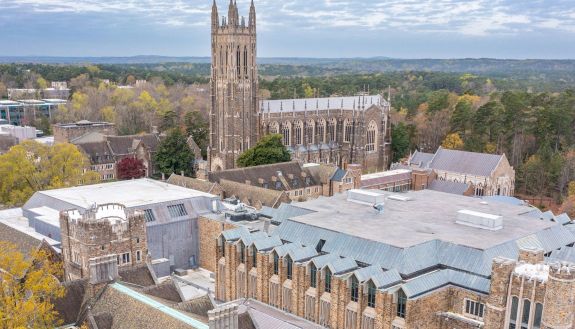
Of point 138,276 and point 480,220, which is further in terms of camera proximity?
point 480,220

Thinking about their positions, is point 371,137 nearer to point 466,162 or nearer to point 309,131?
point 309,131

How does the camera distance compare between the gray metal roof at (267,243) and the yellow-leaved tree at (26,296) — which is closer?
the yellow-leaved tree at (26,296)

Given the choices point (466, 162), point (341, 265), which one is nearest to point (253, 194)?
point (341, 265)

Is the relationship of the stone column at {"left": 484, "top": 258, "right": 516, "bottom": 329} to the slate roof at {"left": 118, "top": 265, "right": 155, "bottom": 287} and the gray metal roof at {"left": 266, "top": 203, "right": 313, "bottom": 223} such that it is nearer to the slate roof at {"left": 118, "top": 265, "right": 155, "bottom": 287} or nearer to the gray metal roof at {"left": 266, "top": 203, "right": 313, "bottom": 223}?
the gray metal roof at {"left": 266, "top": 203, "right": 313, "bottom": 223}

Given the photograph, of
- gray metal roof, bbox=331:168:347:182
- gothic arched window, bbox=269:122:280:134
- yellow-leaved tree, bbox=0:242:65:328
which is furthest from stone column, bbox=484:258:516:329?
gothic arched window, bbox=269:122:280:134

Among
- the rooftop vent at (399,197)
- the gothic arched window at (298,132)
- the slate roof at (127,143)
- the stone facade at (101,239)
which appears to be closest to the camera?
the stone facade at (101,239)

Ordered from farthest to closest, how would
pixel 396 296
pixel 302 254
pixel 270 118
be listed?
pixel 270 118
pixel 302 254
pixel 396 296

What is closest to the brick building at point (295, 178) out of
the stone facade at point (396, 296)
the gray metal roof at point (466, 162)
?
the gray metal roof at point (466, 162)

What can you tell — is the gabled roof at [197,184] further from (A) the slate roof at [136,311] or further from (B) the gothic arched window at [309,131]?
(B) the gothic arched window at [309,131]
